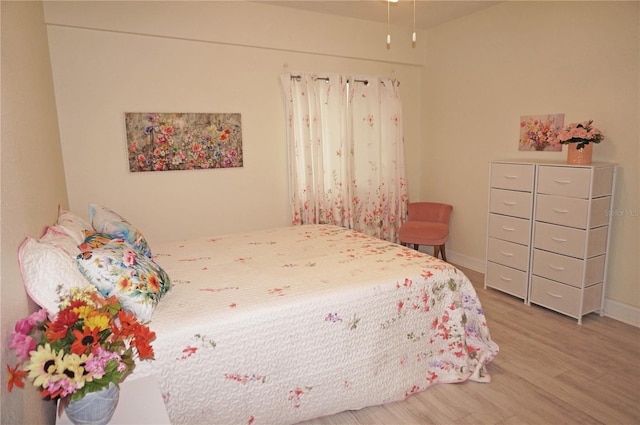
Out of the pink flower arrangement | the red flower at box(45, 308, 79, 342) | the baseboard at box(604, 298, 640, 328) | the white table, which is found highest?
the pink flower arrangement

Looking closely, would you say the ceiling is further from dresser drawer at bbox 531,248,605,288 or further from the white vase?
the white vase

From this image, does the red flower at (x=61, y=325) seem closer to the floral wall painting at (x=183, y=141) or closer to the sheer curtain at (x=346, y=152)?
the floral wall painting at (x=183, y=141)

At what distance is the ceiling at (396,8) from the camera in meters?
3.76

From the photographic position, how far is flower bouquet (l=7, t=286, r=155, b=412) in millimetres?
976

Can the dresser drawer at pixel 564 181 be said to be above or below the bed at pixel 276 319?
above

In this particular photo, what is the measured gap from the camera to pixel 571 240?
10.2 ft

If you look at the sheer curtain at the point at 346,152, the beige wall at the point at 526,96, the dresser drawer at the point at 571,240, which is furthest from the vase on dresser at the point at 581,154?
the sheer curtain at the point at 346,152

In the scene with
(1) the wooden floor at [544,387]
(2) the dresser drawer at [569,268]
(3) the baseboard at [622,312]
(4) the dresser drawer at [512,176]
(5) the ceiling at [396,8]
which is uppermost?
(5) the ceiling at [396,8]

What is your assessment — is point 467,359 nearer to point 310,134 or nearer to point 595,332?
point 595,332

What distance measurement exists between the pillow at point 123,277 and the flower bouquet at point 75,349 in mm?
511

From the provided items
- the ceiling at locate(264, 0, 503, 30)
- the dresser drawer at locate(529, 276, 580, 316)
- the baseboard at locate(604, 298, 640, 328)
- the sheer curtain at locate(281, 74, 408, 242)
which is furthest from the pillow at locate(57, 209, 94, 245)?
the baseboard at locate(604, 298, 640, 328)

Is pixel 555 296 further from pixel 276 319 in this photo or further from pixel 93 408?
pixel 93 408

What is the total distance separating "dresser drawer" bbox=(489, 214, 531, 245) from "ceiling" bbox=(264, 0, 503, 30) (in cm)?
206

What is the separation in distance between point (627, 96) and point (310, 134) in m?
2.64
